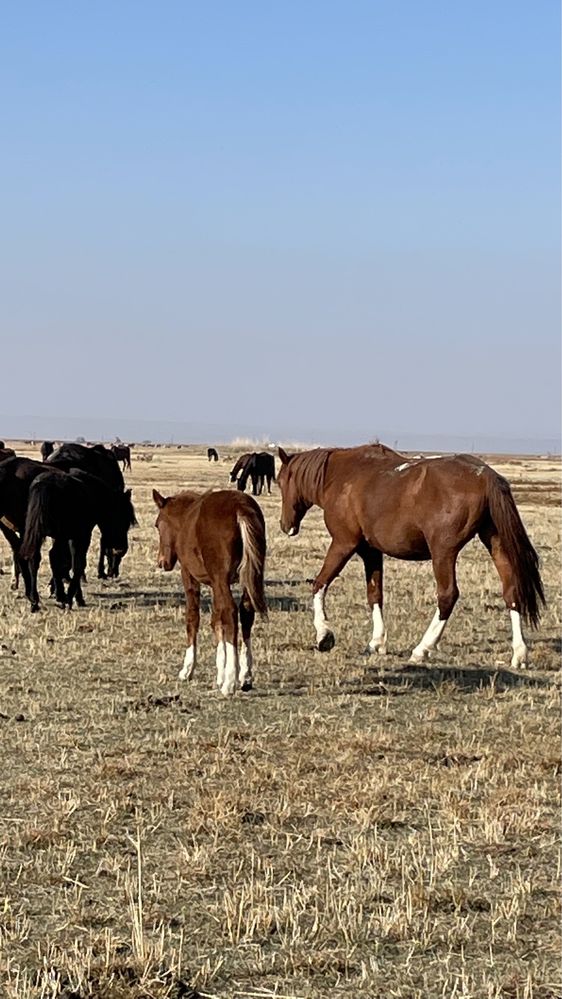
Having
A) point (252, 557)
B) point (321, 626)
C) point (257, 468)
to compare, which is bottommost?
point (257, 468)

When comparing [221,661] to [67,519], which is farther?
[67,519]

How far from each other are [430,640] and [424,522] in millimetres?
1086

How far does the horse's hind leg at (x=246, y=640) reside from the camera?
956 cm

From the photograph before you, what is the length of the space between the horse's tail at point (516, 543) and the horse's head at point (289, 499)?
2.65 m

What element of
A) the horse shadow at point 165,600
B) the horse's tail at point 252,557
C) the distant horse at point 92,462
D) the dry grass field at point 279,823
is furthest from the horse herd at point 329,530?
the distant horse at point 92,462

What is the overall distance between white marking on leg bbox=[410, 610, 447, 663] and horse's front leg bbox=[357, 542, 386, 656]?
1.86ft

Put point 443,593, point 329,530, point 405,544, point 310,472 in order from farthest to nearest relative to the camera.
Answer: point 310,472 → point 329,530 → point 405,544 → point 443,593

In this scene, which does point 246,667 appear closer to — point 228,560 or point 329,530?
point 228,560

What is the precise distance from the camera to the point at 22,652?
11461mm

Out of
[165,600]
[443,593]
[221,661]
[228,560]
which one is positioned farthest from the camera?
[165,600]

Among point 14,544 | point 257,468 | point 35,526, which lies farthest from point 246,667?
point 257,468

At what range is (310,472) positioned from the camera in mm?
12695

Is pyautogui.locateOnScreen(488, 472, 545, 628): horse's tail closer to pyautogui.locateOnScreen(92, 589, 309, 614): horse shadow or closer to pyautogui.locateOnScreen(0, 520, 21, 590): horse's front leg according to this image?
pyautogui.locateOnScreen(92, 589, 309, 614): horse shadow

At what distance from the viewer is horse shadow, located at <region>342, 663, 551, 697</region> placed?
32.9 ft
